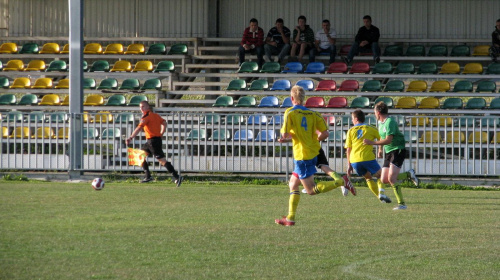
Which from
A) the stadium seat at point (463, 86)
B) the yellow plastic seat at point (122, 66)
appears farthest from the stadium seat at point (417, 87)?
the yellow plastic seat at point (122, 66)

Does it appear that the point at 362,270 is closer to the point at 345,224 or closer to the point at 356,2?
the point at 345,224

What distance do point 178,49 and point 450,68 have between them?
8715 mm

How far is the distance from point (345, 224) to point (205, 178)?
340 inches

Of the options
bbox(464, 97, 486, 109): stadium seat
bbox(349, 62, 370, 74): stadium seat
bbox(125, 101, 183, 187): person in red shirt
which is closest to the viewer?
bbox(125, 101, 183, 187): person in red shirt

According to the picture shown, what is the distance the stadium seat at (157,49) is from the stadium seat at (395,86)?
7.54m

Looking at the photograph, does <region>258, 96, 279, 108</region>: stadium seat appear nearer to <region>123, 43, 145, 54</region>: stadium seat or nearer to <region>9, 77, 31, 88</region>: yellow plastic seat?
<region>123, 43, 145, 54</region>: stadium seat

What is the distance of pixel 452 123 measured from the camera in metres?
18.0

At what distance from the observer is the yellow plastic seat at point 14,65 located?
2658 cm

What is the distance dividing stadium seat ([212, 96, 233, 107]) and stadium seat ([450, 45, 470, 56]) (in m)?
7.53

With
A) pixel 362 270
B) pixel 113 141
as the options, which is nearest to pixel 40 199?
pixel 113 141

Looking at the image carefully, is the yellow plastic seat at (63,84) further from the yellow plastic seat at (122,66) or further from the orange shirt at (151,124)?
the orange shirt at (151,124)

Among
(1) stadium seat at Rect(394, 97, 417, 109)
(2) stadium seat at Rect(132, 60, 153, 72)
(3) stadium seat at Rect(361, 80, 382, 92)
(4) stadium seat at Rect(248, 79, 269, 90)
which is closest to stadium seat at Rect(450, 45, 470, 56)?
(3) stadium seat at Rect(361, 80, 382, 92)

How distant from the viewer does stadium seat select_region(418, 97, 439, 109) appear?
22.9 meters

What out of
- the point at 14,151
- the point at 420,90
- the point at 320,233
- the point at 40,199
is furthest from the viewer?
the point at 420,90
